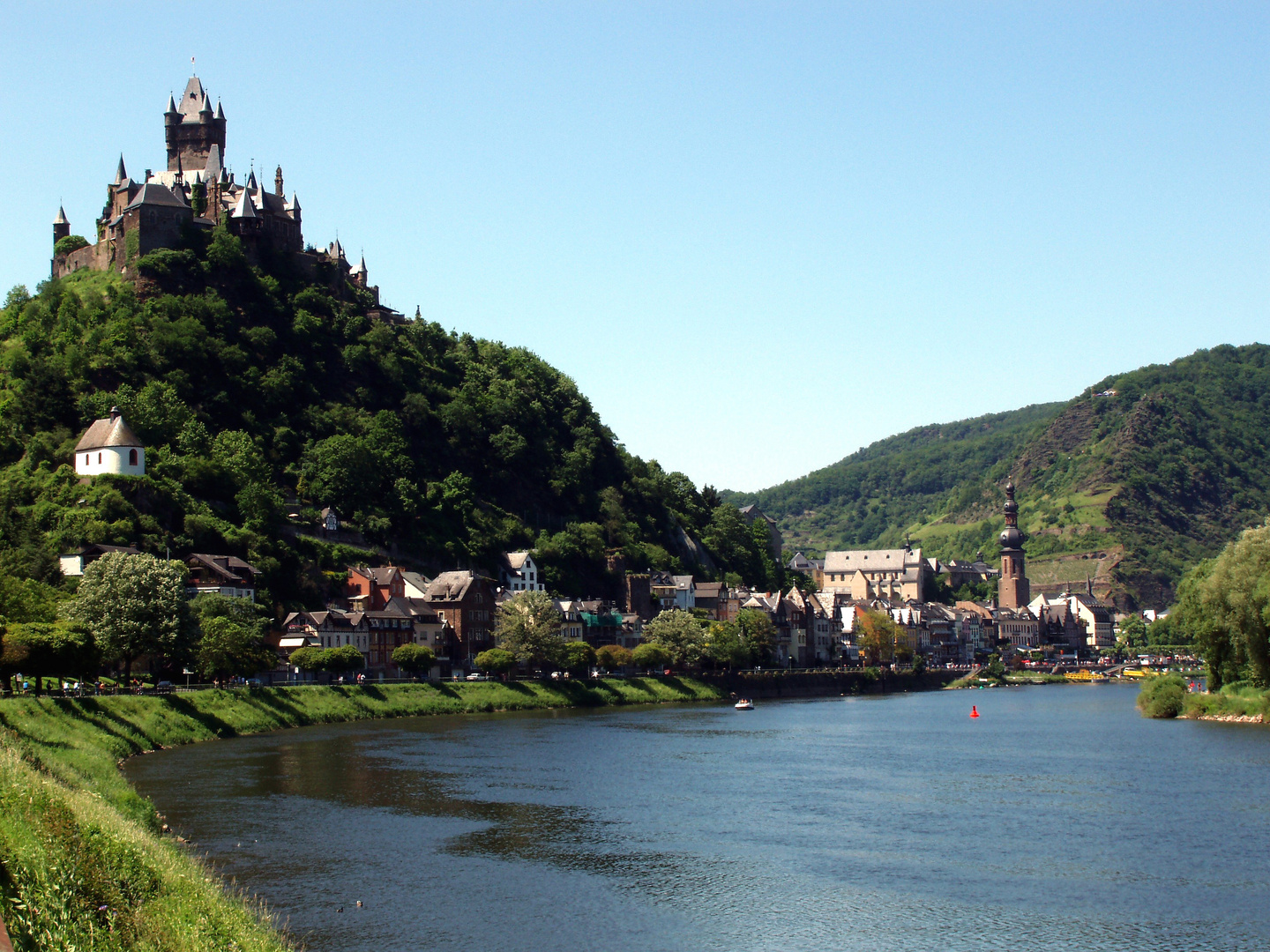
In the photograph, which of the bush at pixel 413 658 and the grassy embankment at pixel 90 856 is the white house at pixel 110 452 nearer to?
the bush at pixel 413 658

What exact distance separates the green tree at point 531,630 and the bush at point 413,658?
27.2 ft

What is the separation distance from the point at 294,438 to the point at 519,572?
90.3 feet

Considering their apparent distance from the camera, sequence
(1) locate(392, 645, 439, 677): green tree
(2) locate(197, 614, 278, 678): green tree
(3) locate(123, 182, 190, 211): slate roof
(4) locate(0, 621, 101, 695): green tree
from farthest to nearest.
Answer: (3) locate(123, 182, 190, 211): slate roof < (1) locate(392, 645, 439, 677): green tree < (2) locate(197, 614, 278, 678): green tree < (4) locate(0, 621, 101, 695): green tree

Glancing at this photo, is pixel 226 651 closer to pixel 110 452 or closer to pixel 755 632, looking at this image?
pixel 110 452

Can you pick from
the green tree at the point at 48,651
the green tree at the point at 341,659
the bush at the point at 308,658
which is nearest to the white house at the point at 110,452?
the bush at the point at 308,658

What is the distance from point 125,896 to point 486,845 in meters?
18.1

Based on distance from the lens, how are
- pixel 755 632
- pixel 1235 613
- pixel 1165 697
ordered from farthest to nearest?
pixel 755 632
pixel 1165 697
pixel 1235 613

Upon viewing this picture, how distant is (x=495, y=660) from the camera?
106 m

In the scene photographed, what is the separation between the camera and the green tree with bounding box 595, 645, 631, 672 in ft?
390

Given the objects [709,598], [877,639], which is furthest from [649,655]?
[877,639]

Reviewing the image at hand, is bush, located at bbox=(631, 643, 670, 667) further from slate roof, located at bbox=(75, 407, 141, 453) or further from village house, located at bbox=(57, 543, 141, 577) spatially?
slate roof, located at bbox=(75, 407, 141, 453)

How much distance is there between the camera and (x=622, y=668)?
412 feet

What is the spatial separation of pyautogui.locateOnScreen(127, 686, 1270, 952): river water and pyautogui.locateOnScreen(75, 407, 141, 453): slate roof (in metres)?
41.8

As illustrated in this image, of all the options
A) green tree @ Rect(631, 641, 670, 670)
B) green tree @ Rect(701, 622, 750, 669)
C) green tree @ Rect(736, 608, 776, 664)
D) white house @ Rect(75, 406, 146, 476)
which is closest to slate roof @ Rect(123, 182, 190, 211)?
white house @ Rect(75, 406, 146, 476)
